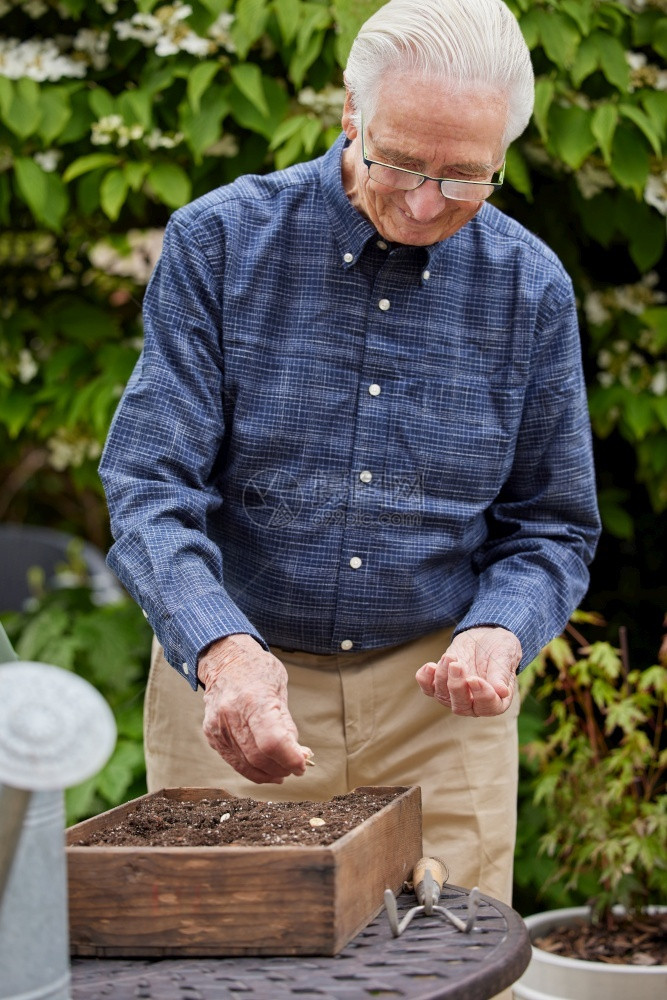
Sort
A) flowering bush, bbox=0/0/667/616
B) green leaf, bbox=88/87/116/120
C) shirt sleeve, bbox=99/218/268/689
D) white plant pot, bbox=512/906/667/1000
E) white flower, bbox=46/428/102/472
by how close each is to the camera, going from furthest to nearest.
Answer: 1. white flower, bbox=46/428/102/472
2. green leaf, bbox=88/87/116/120
3. flowering bush, bbox=0/0/667/616
4. white plant pot, bbox=512/906/667/1000
5. shirt sleeve, bbox=99/218/268/689

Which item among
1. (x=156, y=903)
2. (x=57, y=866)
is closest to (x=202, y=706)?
(x=156, y=903)

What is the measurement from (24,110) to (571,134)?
49.6 inches

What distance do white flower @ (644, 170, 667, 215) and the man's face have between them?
4.45 ft

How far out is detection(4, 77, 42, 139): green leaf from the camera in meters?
2.96

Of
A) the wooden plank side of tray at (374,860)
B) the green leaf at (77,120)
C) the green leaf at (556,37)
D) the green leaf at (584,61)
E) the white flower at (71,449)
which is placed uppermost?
the green leaf at (556,37)

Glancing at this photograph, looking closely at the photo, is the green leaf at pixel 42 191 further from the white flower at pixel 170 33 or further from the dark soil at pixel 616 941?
the dark soil at pixel 616 941

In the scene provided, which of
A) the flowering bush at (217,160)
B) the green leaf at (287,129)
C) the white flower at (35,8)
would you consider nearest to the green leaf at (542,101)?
the flowering bush at (217,160)

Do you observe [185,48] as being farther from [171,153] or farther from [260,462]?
[260,462]

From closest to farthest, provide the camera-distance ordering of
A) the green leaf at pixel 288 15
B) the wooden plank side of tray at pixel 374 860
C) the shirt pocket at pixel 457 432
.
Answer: the wooden plank side of tray at pixel 374 860 < the shirt pocket at pixel 457 432 < the green leaf at pixel 288 15

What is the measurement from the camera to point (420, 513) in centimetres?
192

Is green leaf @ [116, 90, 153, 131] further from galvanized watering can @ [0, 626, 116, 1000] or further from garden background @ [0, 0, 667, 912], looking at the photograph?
galvanized watering can @ [0, 626, 116, 1000]

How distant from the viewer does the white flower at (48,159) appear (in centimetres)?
310

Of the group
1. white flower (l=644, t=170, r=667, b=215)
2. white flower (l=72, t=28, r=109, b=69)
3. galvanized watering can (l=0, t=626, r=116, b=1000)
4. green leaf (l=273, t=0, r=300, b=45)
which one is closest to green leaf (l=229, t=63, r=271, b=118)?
green leaf (l=273, t=0, r=300, b=45)

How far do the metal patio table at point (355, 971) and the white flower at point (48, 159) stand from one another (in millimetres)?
2209
